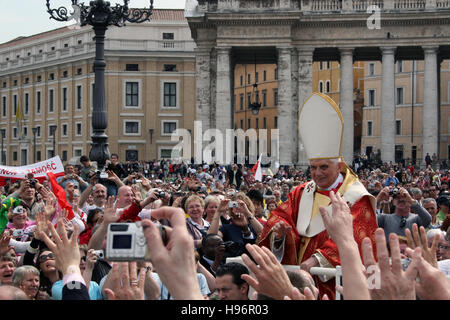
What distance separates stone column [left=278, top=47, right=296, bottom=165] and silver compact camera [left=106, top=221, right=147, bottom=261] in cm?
3747

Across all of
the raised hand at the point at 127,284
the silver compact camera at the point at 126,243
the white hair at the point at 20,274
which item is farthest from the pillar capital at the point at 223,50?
the silver compact camera at the point at 126,243

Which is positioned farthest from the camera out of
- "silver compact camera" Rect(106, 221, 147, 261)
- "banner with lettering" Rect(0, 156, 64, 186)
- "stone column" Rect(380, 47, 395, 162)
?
"stone column" Rect(380, 47, 395, 162)

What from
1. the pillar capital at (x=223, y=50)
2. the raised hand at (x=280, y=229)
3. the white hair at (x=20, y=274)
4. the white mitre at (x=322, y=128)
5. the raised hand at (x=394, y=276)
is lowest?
the white hair at (x=20, y=274)

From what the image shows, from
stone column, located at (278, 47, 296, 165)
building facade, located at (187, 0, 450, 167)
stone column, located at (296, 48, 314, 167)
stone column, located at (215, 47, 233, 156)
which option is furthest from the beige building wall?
stone column, located at (215, 47, 233, 156)

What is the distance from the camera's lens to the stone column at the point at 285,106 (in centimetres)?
3956

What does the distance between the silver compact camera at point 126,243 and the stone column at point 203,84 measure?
3829 cm

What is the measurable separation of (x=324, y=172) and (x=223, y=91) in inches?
1333

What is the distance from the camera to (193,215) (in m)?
8.09

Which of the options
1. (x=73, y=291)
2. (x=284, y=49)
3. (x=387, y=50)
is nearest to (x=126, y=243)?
(x=73, y=291)

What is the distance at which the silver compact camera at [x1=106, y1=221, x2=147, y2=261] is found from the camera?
2.40m

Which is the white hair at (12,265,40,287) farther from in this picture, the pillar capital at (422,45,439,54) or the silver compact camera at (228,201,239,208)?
the pillar capital at (422,45,439,54)

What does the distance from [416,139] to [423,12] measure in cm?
2230

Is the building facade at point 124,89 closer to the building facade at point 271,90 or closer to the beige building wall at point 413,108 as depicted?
the building facade at point 271,90

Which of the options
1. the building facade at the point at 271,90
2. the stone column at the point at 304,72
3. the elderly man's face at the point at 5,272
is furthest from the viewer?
the building facade at the point at 271,90
